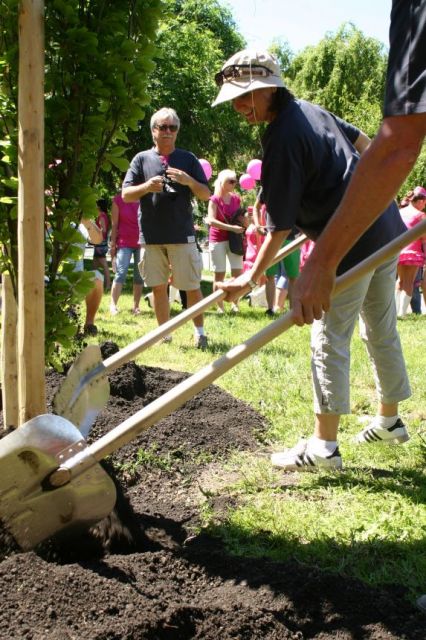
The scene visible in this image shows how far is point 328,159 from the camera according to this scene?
3531mm

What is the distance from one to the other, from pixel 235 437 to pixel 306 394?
111 cm

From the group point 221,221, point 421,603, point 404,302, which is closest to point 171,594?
point 421,603

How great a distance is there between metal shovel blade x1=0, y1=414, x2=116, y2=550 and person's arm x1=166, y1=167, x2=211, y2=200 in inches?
168

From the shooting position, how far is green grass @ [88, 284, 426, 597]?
302 cm

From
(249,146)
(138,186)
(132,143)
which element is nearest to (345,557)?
(138,186)

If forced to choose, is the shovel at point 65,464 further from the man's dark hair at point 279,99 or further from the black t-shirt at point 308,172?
the man's dark hair at point 279,99

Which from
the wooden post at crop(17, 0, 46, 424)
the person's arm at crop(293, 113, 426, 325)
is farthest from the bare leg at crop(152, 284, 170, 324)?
the person's arm at crop(293, 113, 426, 325)

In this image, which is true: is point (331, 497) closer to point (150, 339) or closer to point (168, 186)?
point (150, 339)

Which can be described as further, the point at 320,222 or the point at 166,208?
the point at 166,208

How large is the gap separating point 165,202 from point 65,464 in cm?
471

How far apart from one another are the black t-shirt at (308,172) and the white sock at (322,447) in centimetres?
96

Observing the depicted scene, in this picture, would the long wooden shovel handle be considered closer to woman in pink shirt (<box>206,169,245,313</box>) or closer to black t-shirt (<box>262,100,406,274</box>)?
black t-shirt (<box>262,100,406,274</box>)

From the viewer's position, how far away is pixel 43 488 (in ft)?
8.42

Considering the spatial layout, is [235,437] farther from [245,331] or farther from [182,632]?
[245,331]
